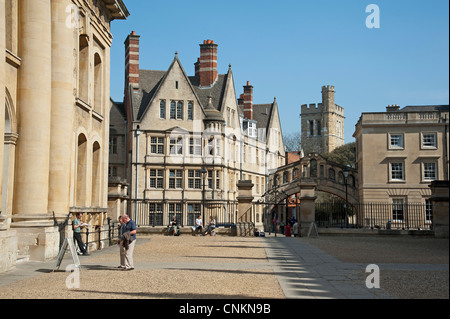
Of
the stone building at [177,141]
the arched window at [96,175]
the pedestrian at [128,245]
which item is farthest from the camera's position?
the stone building at [177,141]

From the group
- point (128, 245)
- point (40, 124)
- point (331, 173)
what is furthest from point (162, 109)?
point (128, 245)

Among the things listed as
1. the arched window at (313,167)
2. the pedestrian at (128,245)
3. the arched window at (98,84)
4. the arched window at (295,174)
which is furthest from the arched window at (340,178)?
the pedestrian at (128,245)

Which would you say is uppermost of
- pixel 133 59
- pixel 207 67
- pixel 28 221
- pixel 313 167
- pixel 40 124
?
pixel 133 59

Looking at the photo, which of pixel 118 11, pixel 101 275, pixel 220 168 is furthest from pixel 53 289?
pixel 220 168

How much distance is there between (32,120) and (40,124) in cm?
28

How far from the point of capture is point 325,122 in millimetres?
142500

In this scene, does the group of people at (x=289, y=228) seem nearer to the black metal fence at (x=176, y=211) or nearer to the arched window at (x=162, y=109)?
the black metal fence at (x=176, y=211)

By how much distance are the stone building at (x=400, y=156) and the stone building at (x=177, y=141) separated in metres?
11.4

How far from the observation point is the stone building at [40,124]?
16.7 meters

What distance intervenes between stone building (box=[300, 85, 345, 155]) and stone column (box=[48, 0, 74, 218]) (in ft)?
406

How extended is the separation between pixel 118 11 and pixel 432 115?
33853 mm

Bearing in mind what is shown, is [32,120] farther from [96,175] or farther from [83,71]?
[96,175]

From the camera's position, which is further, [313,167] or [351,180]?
[313,167]

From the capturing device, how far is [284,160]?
7206 cm
